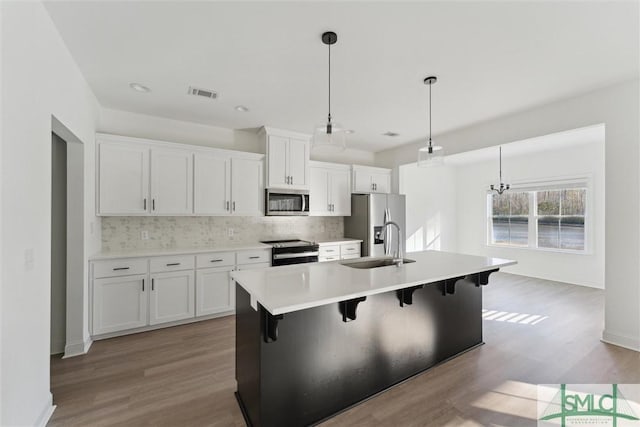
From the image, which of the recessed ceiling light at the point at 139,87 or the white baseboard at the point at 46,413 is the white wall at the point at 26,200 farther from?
the recessed ceiling light at the point at 139,87

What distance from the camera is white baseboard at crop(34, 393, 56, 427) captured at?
1800 mm

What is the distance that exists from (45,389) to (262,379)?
5.00ft

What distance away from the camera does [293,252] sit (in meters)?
4.19

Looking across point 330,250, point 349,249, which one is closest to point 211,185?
point 330,250

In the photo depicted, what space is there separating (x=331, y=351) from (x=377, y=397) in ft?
1.86

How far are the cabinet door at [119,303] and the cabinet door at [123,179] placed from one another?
81 cm

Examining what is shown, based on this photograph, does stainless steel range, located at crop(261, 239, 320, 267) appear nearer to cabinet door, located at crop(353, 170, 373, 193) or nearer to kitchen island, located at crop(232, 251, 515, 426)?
cabinet door, located at crop(353, 170, 373, 193)

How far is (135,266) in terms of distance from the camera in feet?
10.5

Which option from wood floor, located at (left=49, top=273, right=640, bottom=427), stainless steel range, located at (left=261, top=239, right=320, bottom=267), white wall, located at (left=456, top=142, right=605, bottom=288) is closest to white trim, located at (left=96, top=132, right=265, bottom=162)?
stainless steel range, located at (left=261, top=239, right=320, bottom=267)

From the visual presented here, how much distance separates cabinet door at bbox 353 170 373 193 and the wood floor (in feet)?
9.47

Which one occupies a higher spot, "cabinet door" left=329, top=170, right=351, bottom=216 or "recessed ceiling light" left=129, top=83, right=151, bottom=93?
"recessed ceiling light" left=129, top=83, right=151, bottom=93

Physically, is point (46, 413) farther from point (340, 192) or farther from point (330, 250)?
point (340, 192)

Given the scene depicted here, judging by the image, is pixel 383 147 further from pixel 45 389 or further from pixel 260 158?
pixel 45 389

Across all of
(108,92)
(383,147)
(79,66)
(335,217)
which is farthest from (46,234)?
(383,147)
